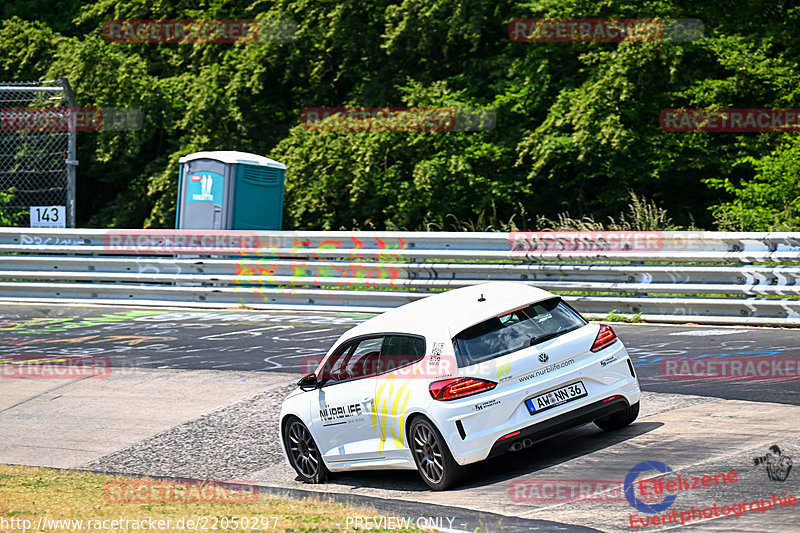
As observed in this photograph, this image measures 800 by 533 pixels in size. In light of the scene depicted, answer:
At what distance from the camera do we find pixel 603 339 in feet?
27.9

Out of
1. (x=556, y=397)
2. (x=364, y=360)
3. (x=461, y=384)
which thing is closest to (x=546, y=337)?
(x=556, y=397)

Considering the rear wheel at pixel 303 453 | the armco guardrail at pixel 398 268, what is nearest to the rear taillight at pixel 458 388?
the rear wheel at pixel 303 453

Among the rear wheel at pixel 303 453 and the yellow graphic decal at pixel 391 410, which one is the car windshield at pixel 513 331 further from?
the rear wheel at pixel 303 453

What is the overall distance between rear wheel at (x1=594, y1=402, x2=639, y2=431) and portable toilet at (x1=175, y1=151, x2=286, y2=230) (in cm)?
999

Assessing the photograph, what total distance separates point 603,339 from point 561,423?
2.82ft

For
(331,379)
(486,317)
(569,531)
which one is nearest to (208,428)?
(331,379)

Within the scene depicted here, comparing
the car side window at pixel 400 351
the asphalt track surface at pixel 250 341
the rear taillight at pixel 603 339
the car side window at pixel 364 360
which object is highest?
the rear taillight at pixel 603 339

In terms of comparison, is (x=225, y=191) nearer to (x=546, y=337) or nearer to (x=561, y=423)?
(x=546, y=337)

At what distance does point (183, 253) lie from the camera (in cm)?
1719

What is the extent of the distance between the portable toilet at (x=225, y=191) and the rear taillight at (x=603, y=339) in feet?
33.2

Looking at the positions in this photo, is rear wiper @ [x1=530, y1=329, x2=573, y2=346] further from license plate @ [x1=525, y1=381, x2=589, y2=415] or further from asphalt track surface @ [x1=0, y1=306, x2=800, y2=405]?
asphalt track surface @ [x1=0, y1=306, x2=800, y2=405]

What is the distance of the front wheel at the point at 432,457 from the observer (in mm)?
→ 7785

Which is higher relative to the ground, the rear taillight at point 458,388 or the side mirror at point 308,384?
the rear taillight at point 458,388

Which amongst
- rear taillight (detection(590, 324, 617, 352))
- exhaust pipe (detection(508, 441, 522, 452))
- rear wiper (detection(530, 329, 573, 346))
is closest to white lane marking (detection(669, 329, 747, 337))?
rear taillight (detection(590, 324, 617, 352))
